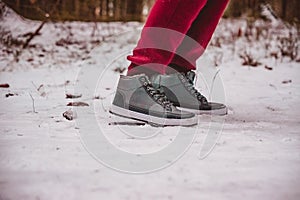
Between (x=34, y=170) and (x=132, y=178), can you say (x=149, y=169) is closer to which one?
(x=132, y=178)

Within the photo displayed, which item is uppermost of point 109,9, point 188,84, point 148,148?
point 109,9

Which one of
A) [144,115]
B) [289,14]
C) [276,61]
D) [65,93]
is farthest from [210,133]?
[289,14]

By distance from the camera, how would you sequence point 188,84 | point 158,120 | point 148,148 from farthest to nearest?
point 188,84
point 158,120
point 148,148

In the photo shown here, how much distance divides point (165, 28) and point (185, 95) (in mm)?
329

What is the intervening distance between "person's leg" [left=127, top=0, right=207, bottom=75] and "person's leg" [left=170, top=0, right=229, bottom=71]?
0.49ft

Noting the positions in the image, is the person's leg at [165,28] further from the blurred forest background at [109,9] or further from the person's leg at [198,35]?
the blurred forest background at [109,9]

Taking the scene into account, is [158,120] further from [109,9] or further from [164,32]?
[109,9]

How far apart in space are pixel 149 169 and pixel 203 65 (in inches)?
91.6

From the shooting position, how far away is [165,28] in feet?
5.00

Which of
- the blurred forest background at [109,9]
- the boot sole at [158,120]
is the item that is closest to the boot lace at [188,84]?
the boot sole at [158,120]

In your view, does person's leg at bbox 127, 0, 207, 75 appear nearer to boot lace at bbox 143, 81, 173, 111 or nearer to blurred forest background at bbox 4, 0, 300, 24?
boot lace at bbox 143, 81, 173, 111

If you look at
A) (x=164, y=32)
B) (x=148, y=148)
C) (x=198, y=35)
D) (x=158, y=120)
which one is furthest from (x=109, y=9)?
(x=148, y=148)

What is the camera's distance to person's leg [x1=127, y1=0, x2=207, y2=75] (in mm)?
1510

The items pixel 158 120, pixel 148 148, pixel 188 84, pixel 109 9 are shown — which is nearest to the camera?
pixel 148 148
